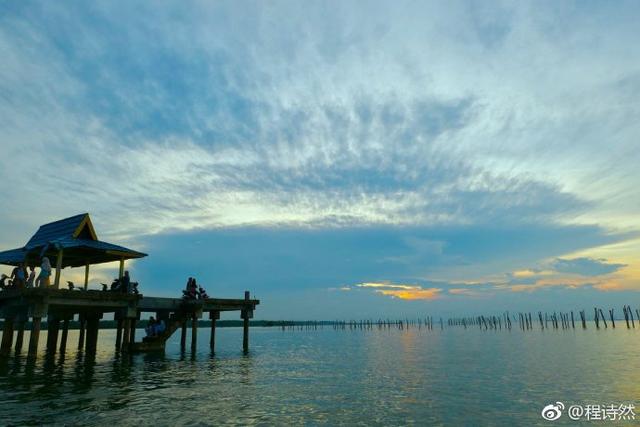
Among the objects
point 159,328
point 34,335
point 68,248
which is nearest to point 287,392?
point 34,335

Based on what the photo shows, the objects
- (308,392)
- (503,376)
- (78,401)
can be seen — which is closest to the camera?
(78,401)

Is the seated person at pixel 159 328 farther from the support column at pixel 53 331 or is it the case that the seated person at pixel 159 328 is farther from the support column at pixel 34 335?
the support column at pixel 34 335

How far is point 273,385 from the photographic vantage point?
19.7 m

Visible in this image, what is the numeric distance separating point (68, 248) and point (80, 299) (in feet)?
10.7

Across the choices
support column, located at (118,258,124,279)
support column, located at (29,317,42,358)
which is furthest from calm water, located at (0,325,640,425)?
support column, located at (118,258,124,279)

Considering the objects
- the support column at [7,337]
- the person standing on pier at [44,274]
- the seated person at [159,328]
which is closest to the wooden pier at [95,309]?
the support column at [7,337]

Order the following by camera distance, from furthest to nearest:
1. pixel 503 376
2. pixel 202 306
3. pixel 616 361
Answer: pixel 616 361
pixel 202 306
pixel 503 376

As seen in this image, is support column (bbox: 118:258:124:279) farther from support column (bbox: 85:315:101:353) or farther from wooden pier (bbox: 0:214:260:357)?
support column (bbox: 85:315:101:353)

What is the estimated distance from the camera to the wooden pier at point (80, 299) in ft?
72.9

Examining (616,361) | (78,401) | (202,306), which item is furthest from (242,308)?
(616,361)

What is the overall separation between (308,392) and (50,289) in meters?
13.7

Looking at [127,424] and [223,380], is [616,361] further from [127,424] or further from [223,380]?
[127,424]

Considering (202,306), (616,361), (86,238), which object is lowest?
(616,361)

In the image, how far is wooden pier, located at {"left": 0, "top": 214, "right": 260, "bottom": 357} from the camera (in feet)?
72.9
